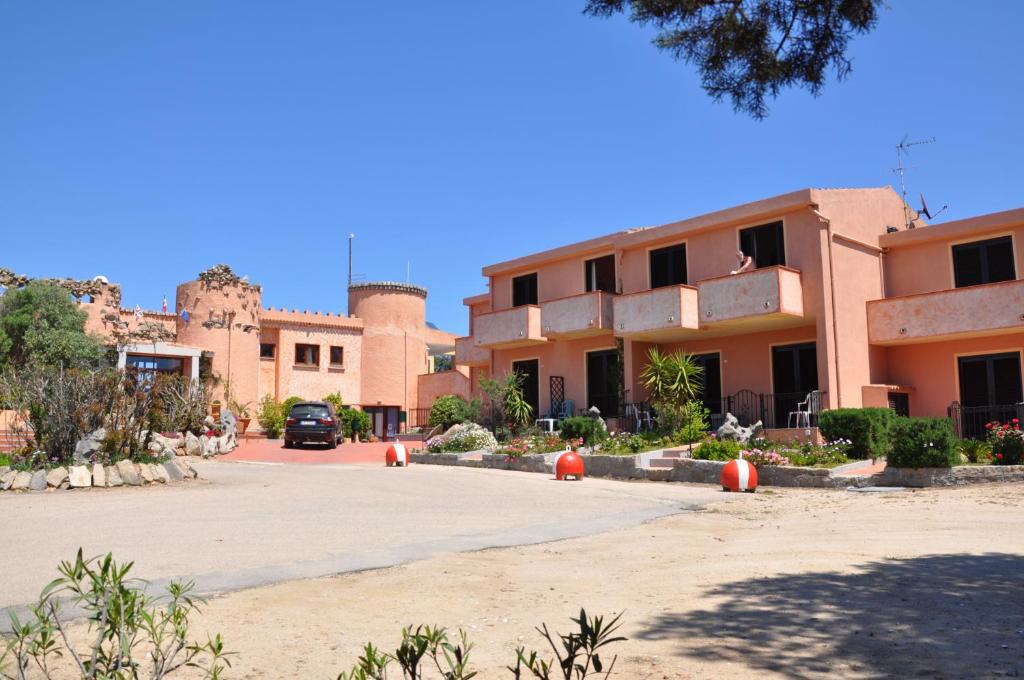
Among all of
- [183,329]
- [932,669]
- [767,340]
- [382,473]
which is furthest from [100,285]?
[932,669]

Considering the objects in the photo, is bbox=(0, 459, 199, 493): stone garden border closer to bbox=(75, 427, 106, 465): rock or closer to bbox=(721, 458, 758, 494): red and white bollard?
bbox=(75, 427, 106, 465): rock

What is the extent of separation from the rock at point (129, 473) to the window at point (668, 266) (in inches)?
608

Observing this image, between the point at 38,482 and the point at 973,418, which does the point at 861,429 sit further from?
the point at 38,482

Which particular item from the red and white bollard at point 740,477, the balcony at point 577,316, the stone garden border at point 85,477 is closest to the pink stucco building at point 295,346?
the balcony at point 577,316

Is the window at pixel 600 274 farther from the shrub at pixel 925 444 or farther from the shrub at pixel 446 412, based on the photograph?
the shrub at pixel 925 444

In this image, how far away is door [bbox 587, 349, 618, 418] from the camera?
26016 millimetres

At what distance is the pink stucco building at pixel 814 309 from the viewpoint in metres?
20.7

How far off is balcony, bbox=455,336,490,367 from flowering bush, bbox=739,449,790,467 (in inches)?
608

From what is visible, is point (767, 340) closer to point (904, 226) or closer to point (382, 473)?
point (904, 226)

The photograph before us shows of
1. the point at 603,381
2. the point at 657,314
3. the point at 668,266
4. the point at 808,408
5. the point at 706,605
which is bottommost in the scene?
the point at 706,605

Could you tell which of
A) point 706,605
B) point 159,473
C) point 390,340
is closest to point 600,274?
point 390,340

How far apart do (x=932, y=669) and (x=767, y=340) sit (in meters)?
20.0

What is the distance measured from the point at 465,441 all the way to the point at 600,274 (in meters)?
7.48

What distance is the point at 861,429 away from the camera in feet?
56.4
